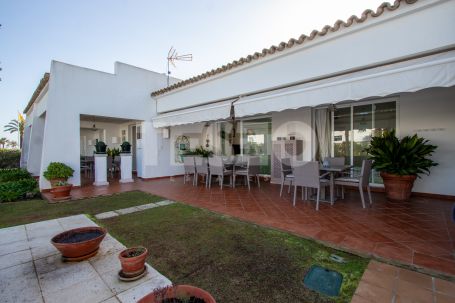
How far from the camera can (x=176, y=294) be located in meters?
1.80

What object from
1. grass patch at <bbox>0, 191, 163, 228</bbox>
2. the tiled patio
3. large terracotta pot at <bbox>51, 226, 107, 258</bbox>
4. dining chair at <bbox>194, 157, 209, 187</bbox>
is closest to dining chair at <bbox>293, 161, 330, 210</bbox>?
the tiled patio

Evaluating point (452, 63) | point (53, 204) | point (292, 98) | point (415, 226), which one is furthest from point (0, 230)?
point (452, 63)

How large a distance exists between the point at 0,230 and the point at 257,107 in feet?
23.2

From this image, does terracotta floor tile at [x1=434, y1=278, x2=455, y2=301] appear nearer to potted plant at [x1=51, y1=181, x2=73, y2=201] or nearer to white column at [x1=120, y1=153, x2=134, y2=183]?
potted plant at [x1=51, y1=181, x2=73, y2=201]

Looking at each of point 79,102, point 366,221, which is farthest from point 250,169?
point 79,102

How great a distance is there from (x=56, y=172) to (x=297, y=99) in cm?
908

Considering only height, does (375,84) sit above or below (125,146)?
above

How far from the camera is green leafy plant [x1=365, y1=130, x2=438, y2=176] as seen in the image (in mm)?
6465

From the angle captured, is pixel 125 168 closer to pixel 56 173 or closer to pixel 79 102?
pixel 56 173

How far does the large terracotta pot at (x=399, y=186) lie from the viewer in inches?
259

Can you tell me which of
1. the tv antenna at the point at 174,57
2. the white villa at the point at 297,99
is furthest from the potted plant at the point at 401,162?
the tv antenna at the point at 174,57

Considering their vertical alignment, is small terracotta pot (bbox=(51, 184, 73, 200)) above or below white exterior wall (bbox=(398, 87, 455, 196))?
below

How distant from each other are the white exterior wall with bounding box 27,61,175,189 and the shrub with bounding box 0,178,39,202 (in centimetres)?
39

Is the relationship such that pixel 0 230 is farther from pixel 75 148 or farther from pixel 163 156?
pixel 163 156
